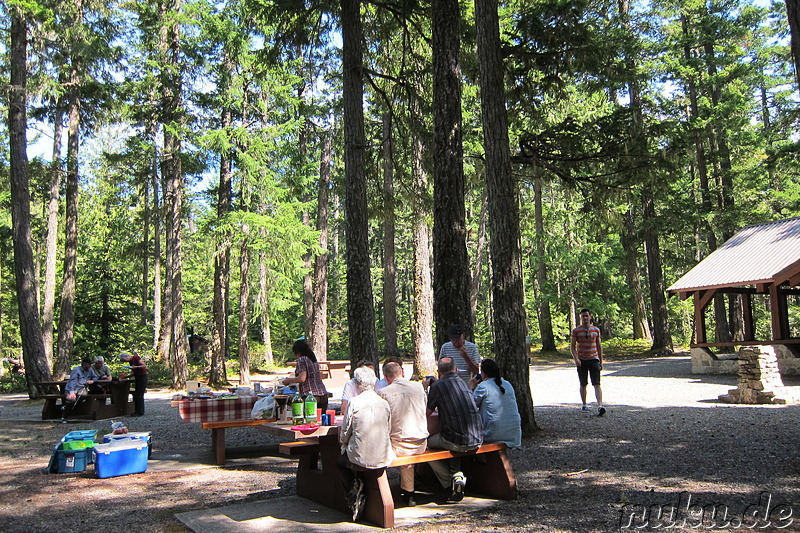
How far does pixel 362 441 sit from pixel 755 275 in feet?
46.8

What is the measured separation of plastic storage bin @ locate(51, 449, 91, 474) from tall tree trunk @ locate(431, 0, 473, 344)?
4965 millimetres

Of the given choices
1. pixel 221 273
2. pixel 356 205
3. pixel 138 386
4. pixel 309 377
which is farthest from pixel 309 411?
pixel 221 273

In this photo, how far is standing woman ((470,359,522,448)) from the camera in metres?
5.94

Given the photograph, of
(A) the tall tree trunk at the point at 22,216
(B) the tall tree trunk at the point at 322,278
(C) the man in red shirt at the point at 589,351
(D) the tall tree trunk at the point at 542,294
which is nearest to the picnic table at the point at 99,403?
(A) the tall tree trunk at the point at 22,216

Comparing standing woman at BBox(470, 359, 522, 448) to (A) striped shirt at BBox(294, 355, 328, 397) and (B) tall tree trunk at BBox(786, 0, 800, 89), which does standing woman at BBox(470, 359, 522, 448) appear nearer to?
(A) striped shirt at BBox(294, 355, 328, 397)

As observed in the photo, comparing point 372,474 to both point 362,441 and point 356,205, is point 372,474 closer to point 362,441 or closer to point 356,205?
point 362,441

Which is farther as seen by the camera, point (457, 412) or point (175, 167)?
point (175, 167)

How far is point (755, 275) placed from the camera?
15828 mm

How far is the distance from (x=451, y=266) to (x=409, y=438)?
13.4 feet

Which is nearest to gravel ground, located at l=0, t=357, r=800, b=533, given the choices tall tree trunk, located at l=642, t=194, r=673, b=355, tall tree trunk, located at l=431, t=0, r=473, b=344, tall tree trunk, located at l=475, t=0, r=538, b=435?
tall tree trunk, located at l=475, t=0, r=538, b=435

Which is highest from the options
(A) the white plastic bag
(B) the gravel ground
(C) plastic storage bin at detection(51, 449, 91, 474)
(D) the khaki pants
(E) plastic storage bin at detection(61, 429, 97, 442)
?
(A) the white plastic bag

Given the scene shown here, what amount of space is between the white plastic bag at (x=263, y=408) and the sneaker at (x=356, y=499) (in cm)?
295

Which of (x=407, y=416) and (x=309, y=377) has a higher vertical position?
(x=309, y=377)
